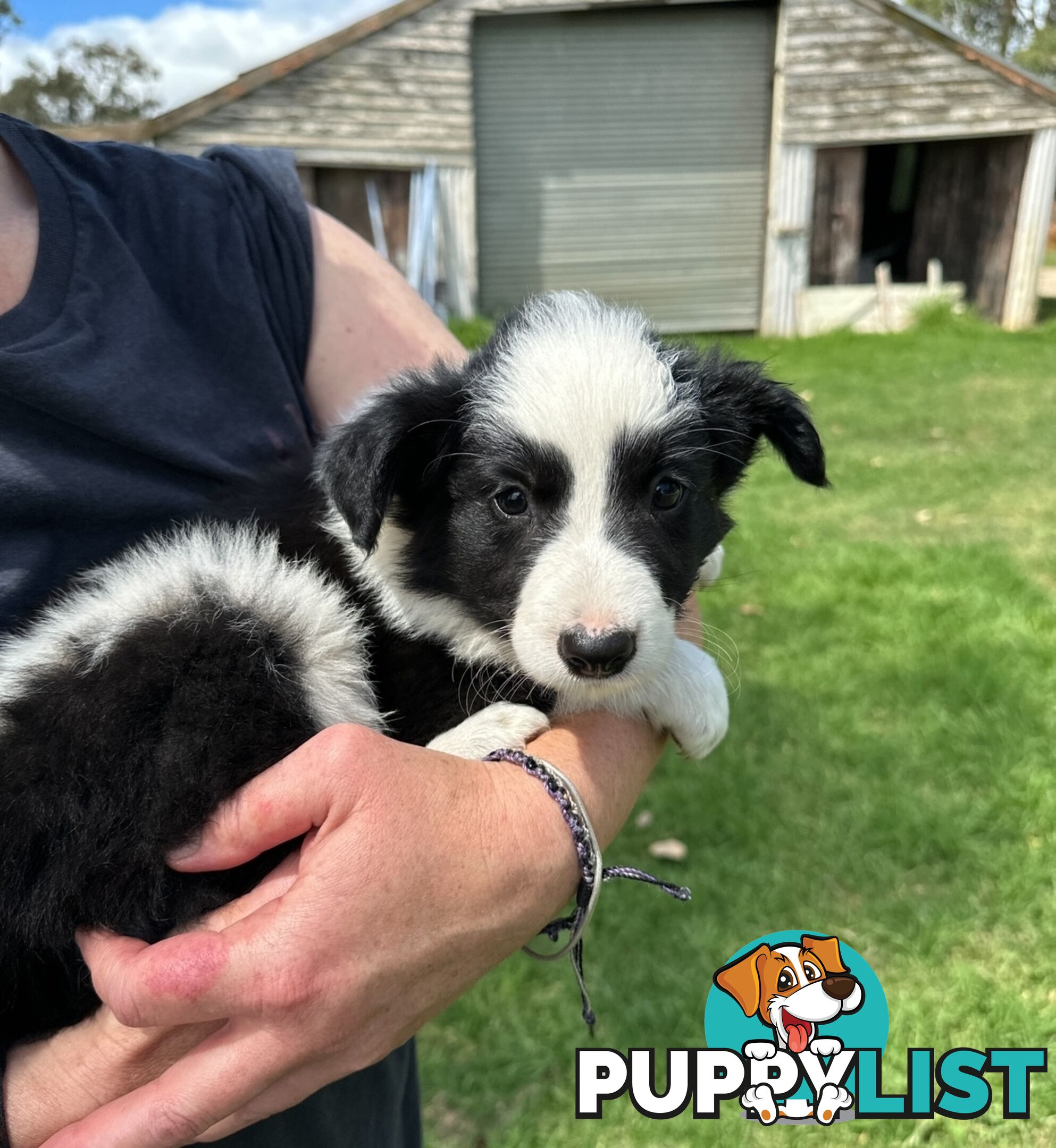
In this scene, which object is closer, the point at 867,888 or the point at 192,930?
the point at 192,930

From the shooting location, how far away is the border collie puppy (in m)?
1.35

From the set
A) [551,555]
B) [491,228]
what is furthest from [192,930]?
[491,228]

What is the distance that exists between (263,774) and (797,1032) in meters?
1.38

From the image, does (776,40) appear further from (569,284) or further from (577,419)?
(577,419)

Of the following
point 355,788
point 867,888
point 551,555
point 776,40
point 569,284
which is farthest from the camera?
point 569,284

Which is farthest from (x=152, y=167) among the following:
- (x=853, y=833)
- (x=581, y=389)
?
(x=853, y=833)

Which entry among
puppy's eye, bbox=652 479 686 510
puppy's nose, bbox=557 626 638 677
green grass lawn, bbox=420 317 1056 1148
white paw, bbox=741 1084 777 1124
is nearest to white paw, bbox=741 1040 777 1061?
white paw, bbox=741 1084 777 1124

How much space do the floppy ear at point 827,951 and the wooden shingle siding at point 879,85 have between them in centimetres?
1233

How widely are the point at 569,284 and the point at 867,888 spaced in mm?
11531

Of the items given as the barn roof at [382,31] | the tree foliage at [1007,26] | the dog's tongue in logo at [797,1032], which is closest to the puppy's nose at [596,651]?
the dog's tongue in logo at [797,1032]

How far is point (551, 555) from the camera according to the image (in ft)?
5.18

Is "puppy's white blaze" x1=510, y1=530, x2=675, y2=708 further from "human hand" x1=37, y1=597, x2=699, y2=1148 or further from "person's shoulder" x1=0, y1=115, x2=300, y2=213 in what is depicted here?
"person's shoulder" x1=0, y1=115, x2=300, y2=213

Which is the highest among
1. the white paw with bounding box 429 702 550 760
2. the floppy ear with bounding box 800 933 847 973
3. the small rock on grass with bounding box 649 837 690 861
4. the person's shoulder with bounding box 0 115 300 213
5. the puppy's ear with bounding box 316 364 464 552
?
the person's shoulder with bounding box 0 115 300 213

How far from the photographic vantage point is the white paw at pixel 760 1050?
6.88 feet
